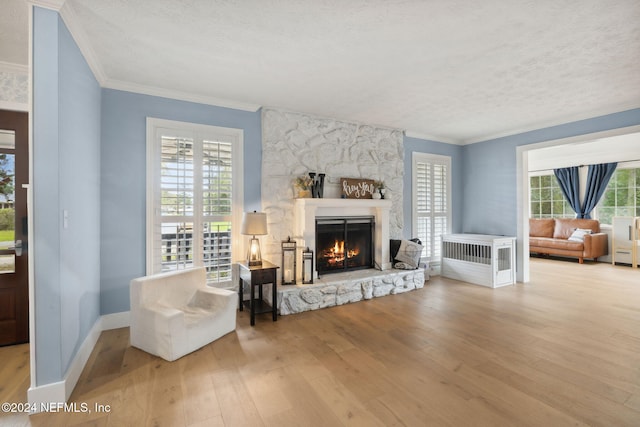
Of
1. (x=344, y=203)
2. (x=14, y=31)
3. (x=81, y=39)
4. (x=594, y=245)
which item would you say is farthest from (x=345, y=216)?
(x=594, y=245)

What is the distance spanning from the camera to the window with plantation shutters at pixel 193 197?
3.56 m

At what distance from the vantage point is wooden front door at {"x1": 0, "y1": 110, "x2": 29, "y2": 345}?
292 centimetres

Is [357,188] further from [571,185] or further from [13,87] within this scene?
[571,185]

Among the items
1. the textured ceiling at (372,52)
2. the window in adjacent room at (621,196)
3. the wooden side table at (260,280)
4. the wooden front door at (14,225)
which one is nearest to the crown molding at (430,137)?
the textured ceiling at (372,52)

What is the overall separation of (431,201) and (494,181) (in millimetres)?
1202

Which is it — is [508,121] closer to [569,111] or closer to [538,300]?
[569,111]

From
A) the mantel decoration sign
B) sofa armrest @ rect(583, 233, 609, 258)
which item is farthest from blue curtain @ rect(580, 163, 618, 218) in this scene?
the mantel decoration sign

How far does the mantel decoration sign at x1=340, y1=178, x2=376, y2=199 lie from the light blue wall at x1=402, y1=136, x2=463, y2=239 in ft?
2.98

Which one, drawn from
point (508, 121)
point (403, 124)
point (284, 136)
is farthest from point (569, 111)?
point (284, 136)

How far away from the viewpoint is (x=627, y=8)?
212 centimetres

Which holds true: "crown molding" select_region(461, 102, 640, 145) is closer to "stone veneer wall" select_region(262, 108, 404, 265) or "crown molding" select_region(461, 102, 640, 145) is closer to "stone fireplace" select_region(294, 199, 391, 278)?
"stone veneer wall" select_region(262, 108, 404, 265)

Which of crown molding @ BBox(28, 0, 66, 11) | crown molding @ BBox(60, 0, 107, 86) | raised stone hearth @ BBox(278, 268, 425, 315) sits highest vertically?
crown molding @ BBox(60, 0, 107, 86)

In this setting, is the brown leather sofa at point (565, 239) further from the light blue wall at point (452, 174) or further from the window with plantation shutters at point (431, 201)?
the window with plantation shutters at point (431, 201)

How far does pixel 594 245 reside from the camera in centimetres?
696
